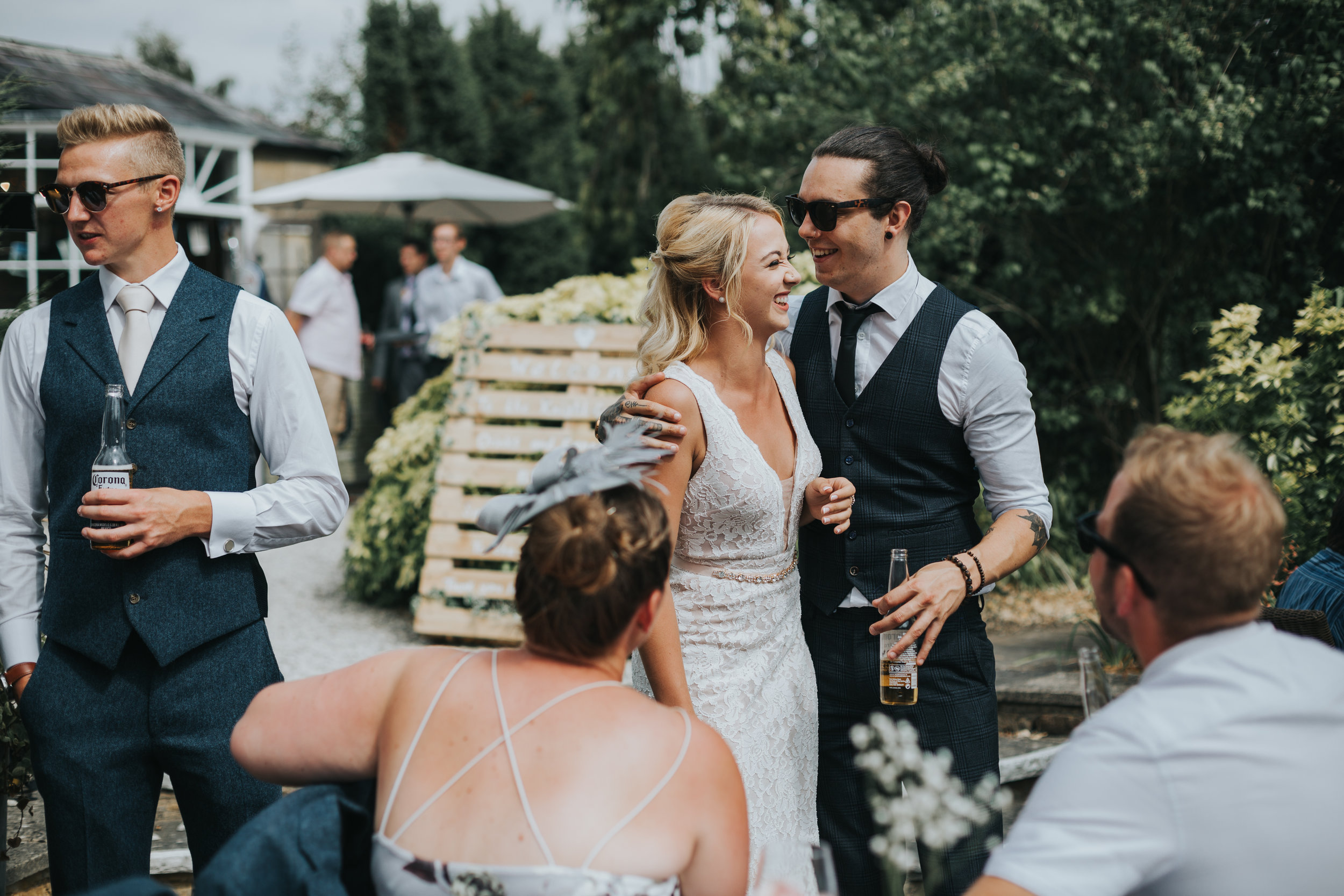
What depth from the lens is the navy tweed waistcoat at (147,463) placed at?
228 cm

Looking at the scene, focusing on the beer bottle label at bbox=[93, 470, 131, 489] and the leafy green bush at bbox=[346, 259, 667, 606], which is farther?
the leafy green bush at bbox=[346, 259, 667, 606]

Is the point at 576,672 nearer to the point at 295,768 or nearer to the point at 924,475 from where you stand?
the point at 295,768

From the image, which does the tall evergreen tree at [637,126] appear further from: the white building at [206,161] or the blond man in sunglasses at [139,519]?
the blond man in sunglasses at [139,519]

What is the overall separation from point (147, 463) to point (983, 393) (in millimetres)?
1868

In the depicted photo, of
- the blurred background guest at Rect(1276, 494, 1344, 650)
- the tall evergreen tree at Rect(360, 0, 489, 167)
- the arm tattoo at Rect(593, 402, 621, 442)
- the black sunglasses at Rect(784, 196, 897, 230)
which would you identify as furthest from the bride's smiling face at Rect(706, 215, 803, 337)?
the tall evergreen tree at Rect(360, 0, 489, 167)

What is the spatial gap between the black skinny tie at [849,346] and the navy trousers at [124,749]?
1547 mm

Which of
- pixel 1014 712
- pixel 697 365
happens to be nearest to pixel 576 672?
pixel 697 365

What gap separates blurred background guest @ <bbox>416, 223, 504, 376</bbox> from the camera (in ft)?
30.4

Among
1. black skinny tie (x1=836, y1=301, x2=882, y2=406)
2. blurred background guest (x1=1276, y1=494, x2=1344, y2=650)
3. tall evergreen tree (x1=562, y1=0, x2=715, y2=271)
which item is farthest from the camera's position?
tall evergreen tree (x1=562, y1=0, x2=715, y2=271)

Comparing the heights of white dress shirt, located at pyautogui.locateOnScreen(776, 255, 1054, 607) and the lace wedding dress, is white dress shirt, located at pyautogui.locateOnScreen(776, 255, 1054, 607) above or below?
above

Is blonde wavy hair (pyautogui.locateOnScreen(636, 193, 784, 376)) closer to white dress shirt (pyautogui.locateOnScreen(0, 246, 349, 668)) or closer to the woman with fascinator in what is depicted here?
white dress shirt (pyautogui.locateOnScreen(0, 246, 349, 668))

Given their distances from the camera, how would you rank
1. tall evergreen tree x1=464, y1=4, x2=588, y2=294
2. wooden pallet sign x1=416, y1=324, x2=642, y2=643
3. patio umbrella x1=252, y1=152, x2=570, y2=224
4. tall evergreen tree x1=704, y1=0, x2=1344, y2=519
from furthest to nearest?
tall evergreen tree x1=464, y1=4, x2=588, y2=294
patio umbrella x1=252, y1=152, x2=570, y2=224
wooden pallet sign x1=416, y1=324, x2=642, y2=643
tall evergreen tree x1=704, y1=0, x2=1344, y2=519

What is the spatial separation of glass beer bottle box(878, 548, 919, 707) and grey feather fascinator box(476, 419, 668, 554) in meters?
0.86

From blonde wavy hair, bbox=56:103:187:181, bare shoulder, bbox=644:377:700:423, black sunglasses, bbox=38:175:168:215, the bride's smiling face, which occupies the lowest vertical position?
bare shoulder, bbox=644:377:700:423
